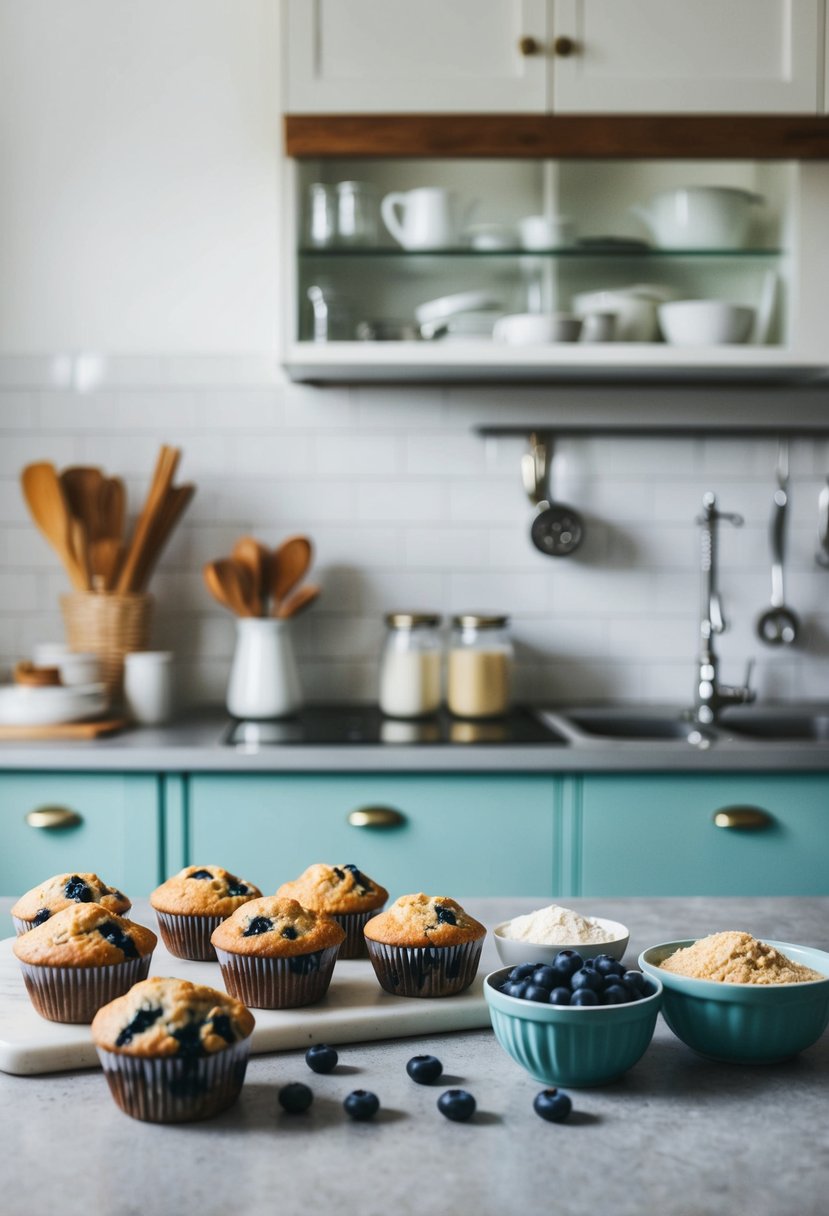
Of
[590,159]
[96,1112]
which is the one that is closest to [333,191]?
[590,159]

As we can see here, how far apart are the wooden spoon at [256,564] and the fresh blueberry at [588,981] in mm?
1797

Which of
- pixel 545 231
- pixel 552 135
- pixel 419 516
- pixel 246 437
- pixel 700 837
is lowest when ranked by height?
pixel 700 837

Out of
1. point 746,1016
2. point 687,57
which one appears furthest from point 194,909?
point 687,57

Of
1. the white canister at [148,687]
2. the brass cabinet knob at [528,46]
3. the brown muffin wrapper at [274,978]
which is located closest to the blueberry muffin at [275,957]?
the brown muffin wrapper at [274,978]

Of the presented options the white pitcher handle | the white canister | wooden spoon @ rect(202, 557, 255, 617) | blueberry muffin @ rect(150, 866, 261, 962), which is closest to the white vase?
wooden spoon @ rect(202, 557, 255, 617)

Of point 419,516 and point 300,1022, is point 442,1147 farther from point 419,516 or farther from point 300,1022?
point 419,516

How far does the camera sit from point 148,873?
224 cm

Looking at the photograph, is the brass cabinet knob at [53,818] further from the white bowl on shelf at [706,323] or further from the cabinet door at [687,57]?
the cabinet door at [687,57]

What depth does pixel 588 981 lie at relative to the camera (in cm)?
Result: 93

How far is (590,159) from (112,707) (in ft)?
5.13

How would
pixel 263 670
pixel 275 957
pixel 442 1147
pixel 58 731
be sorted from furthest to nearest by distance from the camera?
pixel 263 670
pixel 58 731
pixel 275 957
pixel 442 1147

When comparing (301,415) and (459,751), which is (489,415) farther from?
(459,751)

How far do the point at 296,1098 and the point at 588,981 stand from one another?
0.24 metres

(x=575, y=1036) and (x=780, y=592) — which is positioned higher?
(x=780, y=592)
